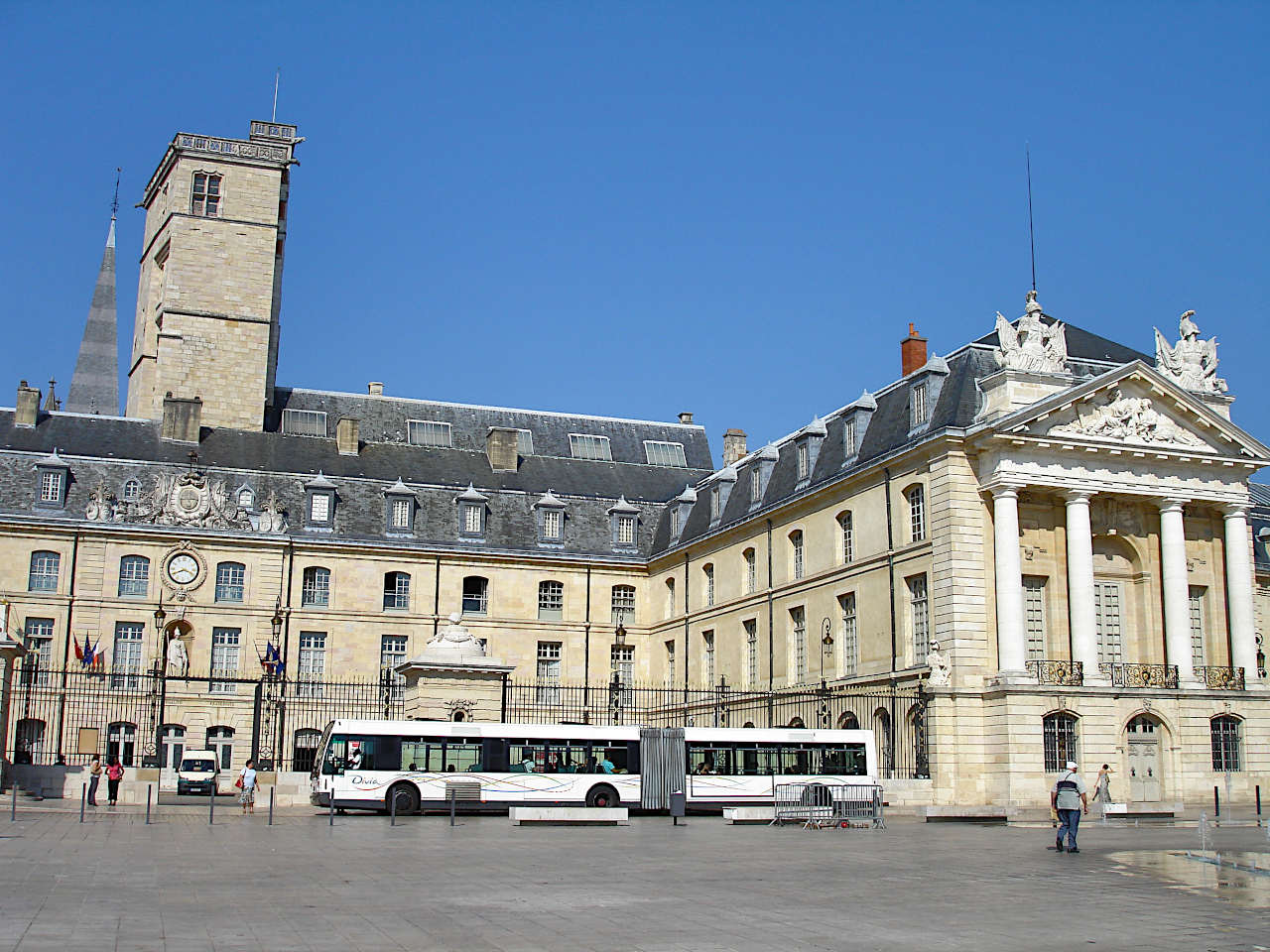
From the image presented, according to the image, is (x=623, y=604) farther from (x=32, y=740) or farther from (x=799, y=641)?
(x=32, y=740)

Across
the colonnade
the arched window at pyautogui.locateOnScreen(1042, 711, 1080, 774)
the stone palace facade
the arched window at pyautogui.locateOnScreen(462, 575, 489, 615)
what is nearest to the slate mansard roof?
the stone palace facade

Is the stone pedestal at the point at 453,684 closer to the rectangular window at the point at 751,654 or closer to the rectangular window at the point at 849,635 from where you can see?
the rectangular window at the point at 849,635

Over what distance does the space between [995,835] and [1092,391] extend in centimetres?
1471

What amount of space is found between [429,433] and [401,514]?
7134mm

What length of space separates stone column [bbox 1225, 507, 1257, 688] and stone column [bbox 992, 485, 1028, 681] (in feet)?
21.4

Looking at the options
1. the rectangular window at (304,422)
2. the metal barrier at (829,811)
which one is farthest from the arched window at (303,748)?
the metal barrier at (829,811)

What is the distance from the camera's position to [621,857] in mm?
18453

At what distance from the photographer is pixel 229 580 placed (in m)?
47.9

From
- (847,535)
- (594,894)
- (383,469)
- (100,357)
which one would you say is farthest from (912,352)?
(100,357)

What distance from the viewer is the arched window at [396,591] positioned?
163ft

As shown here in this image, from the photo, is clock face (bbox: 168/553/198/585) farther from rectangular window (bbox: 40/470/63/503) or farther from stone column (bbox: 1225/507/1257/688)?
stone column (bbox: 1225/507/1257/688)

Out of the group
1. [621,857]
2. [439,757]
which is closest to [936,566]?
[439,757]

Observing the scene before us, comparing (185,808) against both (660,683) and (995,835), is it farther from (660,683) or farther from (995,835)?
(660,683)

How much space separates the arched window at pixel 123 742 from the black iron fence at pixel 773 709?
12.2 metres
